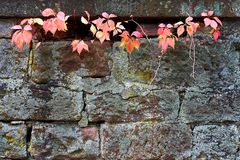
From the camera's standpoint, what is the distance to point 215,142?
2.13 m

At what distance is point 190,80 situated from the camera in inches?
83.2

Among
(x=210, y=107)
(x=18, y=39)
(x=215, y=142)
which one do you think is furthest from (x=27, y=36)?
(x=215, y=142)

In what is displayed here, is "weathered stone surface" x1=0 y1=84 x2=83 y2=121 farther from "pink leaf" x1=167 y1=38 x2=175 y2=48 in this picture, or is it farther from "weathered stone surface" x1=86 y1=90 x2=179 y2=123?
"pink leaf" x1=167 y1=38 x2=175 y2=48

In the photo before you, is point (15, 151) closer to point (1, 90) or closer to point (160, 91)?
point (1, 90)

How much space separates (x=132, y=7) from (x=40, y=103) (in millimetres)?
705

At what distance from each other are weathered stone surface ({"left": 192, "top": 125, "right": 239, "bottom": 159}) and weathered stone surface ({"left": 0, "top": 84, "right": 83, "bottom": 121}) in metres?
0.68

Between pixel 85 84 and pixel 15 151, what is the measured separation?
0.52 meters

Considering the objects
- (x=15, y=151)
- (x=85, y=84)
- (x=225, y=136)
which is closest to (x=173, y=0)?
(x=85, y=84)

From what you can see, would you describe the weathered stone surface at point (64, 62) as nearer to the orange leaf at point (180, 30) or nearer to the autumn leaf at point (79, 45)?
the autumn leaf at point (79, 45)

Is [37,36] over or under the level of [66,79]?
over

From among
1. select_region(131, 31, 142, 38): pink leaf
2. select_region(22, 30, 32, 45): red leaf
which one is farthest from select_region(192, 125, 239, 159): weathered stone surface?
select_region(22, 30, 32, 45): red leaf

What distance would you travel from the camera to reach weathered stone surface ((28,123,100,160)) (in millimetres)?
2086

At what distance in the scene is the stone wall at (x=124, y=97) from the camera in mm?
2070

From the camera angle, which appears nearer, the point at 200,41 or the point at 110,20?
the point at 110,20
